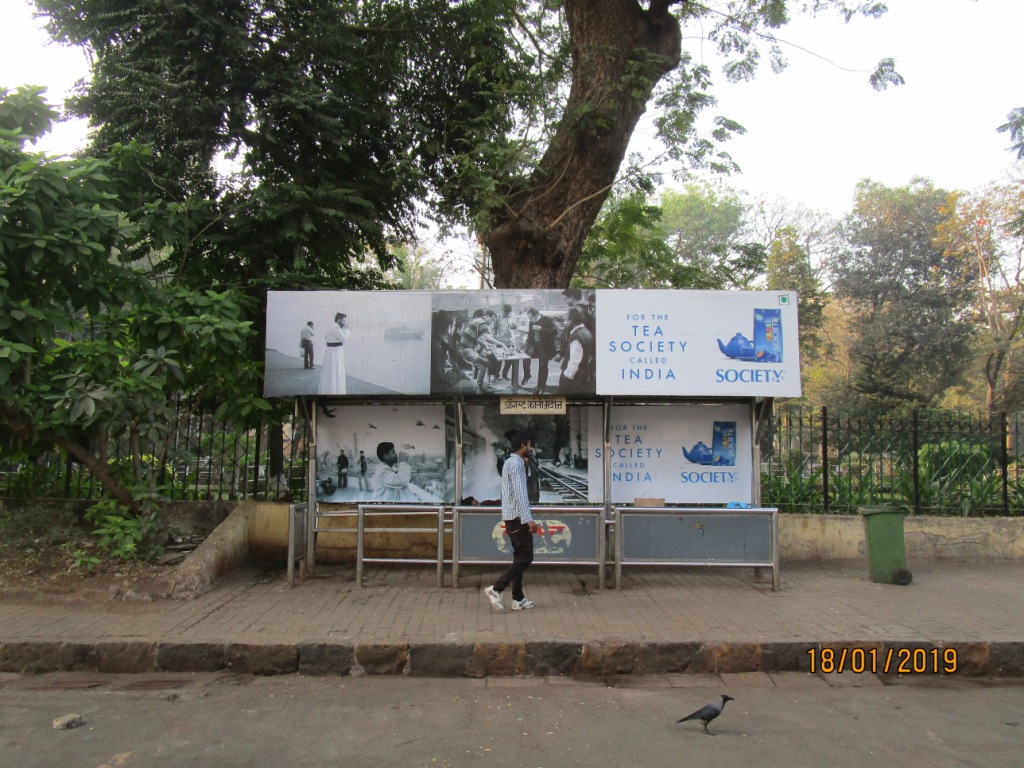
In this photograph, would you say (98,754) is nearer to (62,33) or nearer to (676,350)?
(676,350)

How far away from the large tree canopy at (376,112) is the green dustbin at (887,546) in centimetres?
527

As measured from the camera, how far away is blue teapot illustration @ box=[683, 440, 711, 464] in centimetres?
862

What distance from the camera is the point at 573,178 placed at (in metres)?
10.9

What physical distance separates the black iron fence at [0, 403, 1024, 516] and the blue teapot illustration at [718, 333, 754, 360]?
2342mm

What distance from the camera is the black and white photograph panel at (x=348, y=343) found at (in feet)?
26.2

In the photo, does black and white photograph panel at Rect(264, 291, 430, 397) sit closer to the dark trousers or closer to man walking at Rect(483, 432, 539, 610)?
man walking at Rect(483, 432, 539, 610)

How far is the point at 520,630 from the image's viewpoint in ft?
20.0

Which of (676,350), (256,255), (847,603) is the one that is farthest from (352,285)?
(847,603)

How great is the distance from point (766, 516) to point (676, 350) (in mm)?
1970

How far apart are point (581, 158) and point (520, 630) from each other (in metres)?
7.32

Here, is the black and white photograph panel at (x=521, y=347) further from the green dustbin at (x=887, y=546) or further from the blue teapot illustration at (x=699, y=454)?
the green dustbin at (x=887, y=546)

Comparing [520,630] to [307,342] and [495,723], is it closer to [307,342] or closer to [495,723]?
[495,723]
